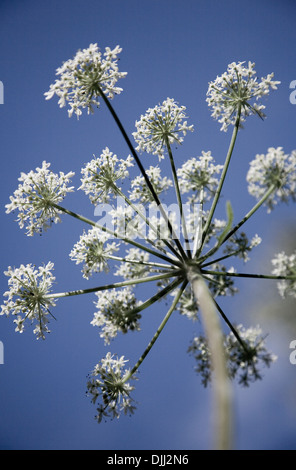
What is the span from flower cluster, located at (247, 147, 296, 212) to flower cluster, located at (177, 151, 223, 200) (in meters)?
1.41

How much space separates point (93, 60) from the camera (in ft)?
24.1

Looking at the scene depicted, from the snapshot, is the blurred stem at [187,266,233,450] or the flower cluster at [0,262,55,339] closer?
the blurred stem at [187,266,233,450]

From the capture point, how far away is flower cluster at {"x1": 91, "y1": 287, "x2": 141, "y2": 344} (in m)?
7.28

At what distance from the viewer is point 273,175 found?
747 cm

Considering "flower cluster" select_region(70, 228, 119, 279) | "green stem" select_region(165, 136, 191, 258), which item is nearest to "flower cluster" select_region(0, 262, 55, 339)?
"flower cluster" select_region(70, 228, 119, 279)

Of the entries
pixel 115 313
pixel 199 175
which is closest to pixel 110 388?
pixel 115 313

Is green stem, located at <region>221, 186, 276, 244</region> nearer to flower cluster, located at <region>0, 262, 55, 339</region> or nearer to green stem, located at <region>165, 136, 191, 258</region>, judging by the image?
green stem, located at <region>165, 136, 191, 258</region>

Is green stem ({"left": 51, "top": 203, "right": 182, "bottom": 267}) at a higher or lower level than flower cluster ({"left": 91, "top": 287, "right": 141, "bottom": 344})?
higher

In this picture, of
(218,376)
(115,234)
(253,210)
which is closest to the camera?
(218,376)

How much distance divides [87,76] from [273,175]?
505 centimetres

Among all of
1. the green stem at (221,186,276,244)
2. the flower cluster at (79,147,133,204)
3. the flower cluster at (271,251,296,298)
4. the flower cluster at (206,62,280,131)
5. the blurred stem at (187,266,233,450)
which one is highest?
the flower cluster at (206,62,280,131)

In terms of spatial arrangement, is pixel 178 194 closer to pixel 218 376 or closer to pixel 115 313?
pixel 115 313
